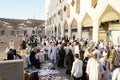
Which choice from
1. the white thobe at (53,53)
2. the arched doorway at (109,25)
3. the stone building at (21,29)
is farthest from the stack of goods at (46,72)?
the stone building at (21,29)

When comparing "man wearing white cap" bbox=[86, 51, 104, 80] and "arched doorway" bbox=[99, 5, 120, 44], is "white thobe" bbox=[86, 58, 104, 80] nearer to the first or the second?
"man wearing white cap" bbox=[86, 51, 104, 80]

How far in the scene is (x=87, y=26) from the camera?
2903cm

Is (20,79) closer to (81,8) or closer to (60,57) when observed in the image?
(60,57)

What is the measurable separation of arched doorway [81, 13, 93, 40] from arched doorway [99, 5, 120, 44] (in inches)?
86.0

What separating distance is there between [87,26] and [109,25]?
6.21 m

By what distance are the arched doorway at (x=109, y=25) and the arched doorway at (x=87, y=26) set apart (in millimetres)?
2185

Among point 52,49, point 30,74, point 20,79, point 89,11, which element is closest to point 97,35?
point 89,11

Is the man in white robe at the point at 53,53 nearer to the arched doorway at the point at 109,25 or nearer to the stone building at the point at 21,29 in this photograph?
the arched doorway at the point at 109,25

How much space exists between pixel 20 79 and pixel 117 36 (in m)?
13.7

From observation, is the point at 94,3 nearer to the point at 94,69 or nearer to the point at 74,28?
the point at 74,28

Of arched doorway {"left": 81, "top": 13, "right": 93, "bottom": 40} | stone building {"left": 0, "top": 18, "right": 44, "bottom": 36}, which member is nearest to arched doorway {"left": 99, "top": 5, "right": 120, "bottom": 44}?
arched doorway {"left": 81, "top": 13, "right": 93, "bottom": 40}

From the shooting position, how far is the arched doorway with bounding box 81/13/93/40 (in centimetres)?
2738

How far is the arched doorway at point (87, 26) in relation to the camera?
27.4 m

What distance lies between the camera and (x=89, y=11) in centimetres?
2708
